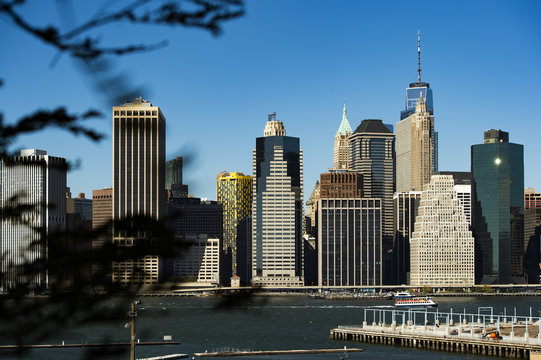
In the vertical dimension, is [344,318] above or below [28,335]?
below

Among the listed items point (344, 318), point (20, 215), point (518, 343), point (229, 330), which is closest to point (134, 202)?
point (344, 318)

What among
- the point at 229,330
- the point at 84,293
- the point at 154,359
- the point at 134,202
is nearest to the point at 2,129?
the point at 84,293

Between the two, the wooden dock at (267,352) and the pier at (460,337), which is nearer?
the wooden dock at (267,352)

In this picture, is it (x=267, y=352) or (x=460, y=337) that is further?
(x=460, y=337)

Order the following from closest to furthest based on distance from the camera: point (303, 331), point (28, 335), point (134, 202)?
point (28, 335) → point (303, 331) → point (134, 202)

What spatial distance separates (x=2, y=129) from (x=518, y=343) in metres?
70.8

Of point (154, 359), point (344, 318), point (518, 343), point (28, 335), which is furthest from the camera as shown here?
point (344, 318)

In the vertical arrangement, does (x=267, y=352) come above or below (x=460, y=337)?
below

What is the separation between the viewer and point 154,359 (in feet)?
207

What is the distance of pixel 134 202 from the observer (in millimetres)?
191375

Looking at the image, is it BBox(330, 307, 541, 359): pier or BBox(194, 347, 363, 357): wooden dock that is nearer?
BBox(194, 347, 363, 357): wooden dock

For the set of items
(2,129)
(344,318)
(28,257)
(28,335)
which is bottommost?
(344,318)

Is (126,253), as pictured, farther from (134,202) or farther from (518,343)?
(134,202)

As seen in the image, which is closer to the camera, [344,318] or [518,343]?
[518,343]
